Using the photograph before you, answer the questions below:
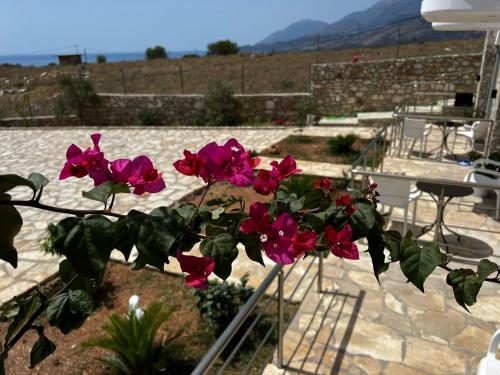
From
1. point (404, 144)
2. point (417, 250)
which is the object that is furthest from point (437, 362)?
point (404, 144)

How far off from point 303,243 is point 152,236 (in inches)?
10.2

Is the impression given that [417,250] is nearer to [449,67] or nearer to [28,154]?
[28,154]

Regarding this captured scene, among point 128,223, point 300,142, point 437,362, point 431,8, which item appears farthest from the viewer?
point 300,142

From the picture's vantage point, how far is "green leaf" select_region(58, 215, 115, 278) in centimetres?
52

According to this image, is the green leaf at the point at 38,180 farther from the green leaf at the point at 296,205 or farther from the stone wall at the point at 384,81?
the stone wall at the point at 384,81

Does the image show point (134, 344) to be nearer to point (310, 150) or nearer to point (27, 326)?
point (27, 326)

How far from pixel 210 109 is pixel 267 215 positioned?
12875 mm

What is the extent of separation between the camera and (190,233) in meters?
0.68

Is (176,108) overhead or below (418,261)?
below

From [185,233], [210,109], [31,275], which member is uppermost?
[185,233]

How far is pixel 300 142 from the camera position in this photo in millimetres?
9156

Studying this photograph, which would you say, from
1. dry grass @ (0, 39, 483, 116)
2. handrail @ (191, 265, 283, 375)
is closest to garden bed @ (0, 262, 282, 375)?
handrail @ (191, 265, 283, 375)

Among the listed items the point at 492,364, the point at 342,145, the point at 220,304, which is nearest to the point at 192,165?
the point at 492,364

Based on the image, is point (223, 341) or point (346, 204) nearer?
point (346, 204)
